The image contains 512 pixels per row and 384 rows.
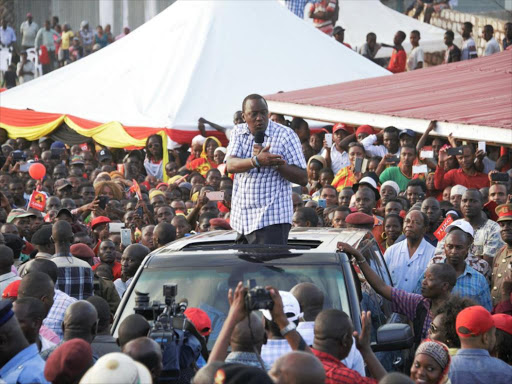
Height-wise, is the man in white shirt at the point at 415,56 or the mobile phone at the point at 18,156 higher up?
the man in white shirt at the point at 415,56

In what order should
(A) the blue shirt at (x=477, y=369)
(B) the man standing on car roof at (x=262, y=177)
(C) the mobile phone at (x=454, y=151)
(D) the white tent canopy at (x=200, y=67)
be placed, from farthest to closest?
1. (D) the white tent canopy at (x=200, y=67)
2. (C) the mobile phone at (x=454, y=151)
3. (B) the man standing on car roof at (x=262, y=177)
4. (A) the blue shirt at (x=477, y=369)

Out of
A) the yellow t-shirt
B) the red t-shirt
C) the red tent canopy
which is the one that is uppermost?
the yellow t-shirt

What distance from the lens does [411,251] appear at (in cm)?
942

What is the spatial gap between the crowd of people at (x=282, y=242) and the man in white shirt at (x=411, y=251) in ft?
0.04

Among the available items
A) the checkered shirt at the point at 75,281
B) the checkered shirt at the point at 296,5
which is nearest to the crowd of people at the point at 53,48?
the checkered shirt at the point at 296,5

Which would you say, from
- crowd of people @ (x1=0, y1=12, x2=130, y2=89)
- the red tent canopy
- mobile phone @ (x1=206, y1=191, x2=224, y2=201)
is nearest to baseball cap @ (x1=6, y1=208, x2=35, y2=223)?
mobile phone @ (x1=206, y1=191, x2=224, y2=201)

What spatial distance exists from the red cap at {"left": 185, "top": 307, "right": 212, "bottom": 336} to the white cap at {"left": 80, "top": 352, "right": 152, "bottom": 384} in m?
1.83

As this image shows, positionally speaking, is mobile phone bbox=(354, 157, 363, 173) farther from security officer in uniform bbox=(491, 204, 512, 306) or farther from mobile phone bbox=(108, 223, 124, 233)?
security officer in uniform bbox=(491, 204, 512, 306)

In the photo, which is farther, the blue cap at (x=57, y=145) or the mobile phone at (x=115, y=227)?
the blue cap at (x=57, y=145)

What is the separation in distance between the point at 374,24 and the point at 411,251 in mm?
19523

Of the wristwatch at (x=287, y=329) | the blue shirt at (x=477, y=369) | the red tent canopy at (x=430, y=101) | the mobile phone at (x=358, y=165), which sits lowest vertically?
the blue shirt at (x=477, y=369)

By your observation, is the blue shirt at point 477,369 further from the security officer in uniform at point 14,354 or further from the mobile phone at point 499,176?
the mobile phone at point 499,176

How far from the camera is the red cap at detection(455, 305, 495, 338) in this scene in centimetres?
609

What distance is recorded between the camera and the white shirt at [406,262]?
9.10 meters
